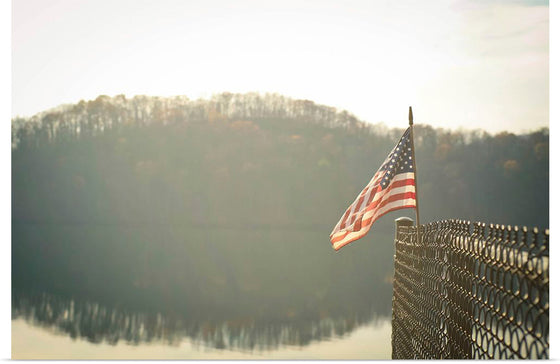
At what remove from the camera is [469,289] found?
2.56 m

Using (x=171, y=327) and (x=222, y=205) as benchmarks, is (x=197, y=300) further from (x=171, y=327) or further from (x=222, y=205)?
(x=222, y=205)

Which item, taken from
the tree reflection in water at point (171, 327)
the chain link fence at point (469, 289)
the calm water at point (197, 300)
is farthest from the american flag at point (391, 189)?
the tree reflection in water at point (171, 327)

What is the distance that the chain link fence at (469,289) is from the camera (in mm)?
1849

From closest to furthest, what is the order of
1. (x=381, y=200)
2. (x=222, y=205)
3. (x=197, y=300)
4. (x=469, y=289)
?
(x=469, y=289) < (x=381, y=200) < (x=197, y=300) < (x=222, y=205)

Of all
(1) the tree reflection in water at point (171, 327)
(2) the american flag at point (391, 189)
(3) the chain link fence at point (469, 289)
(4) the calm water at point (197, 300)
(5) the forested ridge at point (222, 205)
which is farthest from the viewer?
(5) the forested ridge at point (222, 205)

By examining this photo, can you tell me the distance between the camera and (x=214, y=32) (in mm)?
12391


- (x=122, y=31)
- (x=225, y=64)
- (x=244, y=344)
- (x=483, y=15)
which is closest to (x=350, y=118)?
(x=225, y=64)

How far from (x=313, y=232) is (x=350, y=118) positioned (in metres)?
12.3

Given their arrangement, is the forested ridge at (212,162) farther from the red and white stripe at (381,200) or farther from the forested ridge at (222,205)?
the red and white stripe at (381,200)

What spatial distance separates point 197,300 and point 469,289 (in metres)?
11.8

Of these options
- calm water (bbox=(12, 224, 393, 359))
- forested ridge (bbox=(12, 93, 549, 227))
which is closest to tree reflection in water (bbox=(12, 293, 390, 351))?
calm water (bbox=(12, 224, 393, 359))

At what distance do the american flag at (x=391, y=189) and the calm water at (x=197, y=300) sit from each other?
14.3 feet

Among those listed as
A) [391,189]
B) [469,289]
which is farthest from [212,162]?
[469,289]

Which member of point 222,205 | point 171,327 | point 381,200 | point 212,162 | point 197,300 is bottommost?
point 197,300
